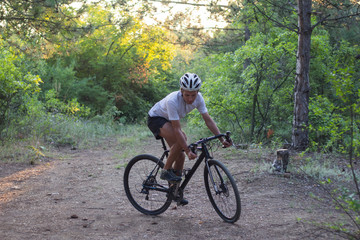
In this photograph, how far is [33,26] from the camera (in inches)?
330

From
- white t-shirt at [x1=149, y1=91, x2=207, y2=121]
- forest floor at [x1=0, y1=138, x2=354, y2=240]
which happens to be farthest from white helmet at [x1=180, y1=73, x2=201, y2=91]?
forest floor at [x1=0, y1=138, x2=354, y2=240]

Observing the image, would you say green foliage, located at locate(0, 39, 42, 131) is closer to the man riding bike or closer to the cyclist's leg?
the man riding bike

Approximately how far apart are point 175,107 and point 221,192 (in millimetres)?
1231

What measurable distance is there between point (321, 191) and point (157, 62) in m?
19.1

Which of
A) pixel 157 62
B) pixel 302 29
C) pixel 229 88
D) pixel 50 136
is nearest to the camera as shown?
pixel 302 29

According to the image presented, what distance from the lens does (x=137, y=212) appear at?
558cm

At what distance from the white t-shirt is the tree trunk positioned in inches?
198

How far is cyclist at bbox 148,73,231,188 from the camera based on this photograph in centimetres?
461

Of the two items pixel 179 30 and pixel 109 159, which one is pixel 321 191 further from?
pixel 179 30

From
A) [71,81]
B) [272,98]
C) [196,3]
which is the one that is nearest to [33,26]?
[272,98]

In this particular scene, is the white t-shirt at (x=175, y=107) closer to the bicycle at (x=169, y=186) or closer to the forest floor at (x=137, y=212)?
the bicycle at (x=169, y=186)

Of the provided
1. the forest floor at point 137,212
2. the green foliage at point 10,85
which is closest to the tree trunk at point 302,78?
the forest floor at point 137,212

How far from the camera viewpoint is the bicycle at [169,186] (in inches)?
182

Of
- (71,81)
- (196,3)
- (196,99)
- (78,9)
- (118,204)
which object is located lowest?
(118,204)
